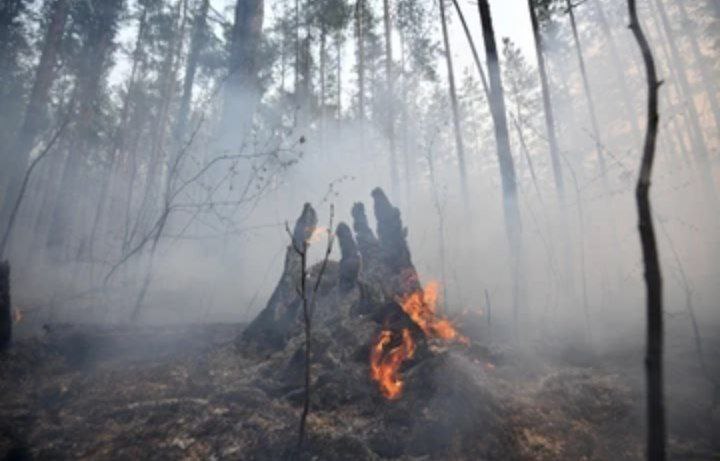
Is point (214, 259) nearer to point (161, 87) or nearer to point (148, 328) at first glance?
point (148, 328)

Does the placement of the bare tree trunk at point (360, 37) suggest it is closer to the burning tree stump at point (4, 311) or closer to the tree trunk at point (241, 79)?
the tree trunk at point (241, 79)

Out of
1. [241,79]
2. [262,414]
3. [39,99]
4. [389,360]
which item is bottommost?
[262,414]

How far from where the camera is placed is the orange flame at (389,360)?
480 centimetres

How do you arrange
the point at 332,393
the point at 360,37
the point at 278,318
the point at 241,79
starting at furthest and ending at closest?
the point at 360,37 → the point at 241,79 → the point at 278,318 → the point at 332,393

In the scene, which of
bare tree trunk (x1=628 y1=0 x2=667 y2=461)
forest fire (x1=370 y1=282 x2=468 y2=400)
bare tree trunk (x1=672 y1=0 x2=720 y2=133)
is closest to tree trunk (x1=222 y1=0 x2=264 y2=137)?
forest fire (x1=370 y1=282 x2=468 y2=400)

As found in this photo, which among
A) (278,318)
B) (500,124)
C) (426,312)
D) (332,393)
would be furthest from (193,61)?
(332,393)

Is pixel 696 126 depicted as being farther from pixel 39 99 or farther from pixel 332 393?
pixel 39 99

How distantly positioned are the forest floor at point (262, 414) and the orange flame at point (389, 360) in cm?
14

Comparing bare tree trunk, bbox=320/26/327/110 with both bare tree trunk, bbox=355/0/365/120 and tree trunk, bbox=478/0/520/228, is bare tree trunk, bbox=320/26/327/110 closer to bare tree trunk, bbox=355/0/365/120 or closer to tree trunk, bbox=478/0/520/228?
bare tree trunk, bbox=355/0/365/120

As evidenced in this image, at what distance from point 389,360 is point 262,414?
179 cm

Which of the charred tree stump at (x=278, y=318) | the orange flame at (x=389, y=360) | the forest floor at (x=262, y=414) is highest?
the charred tree stump at (x=278, y=318)

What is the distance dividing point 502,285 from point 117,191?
32305mm

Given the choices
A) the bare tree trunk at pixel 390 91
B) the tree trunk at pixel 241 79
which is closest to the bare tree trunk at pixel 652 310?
the tree trunk at pixel 241 79

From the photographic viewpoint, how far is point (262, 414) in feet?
14.3
